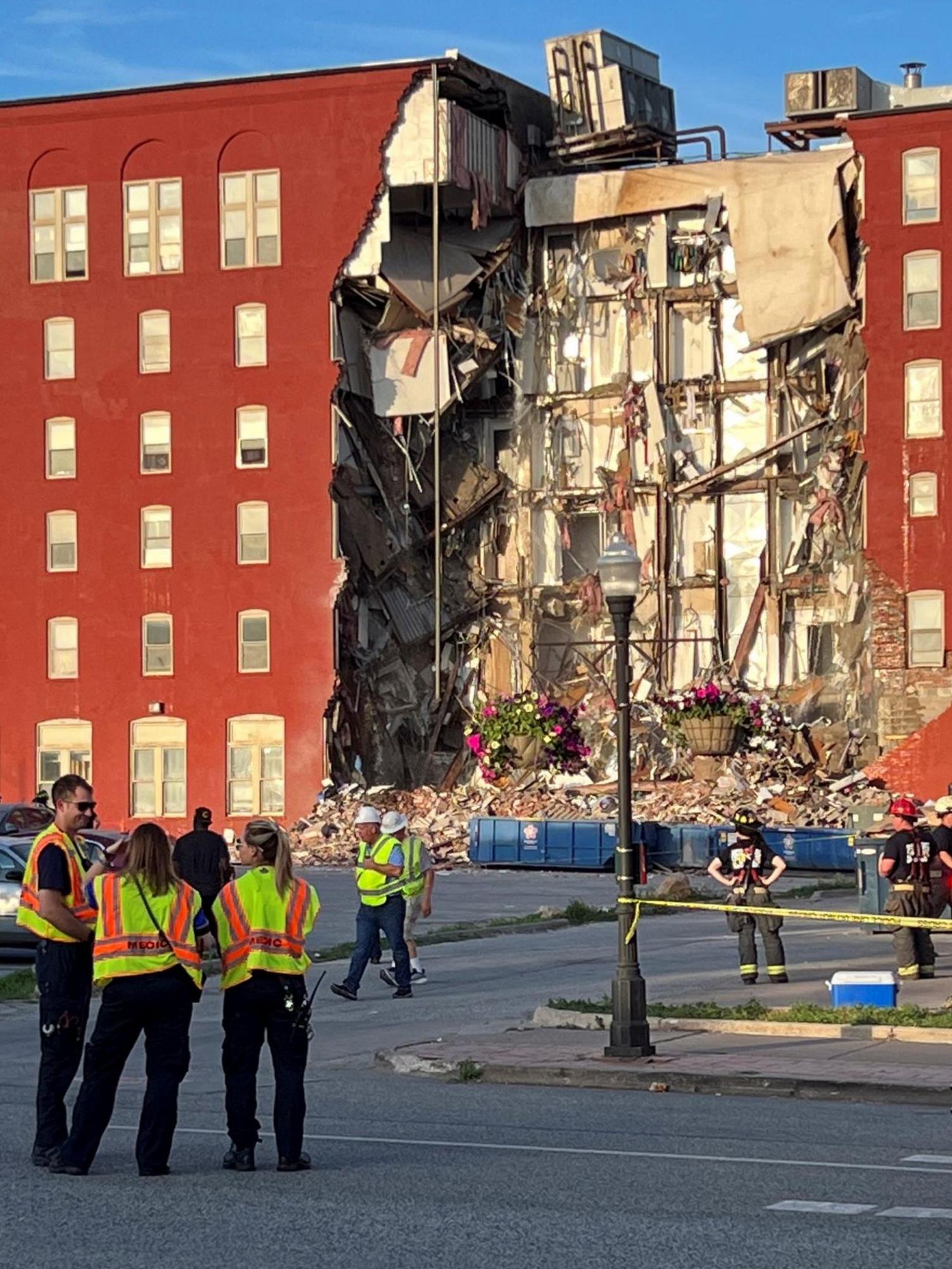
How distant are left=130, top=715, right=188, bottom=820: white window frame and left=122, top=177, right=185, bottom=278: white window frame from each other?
11.0 metres

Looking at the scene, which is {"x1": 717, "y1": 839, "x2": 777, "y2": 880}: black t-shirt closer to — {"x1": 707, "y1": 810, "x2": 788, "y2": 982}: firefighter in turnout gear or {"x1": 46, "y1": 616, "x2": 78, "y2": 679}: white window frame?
{"x1": 707, "y1": 810, "x2": 788, "y2": 982}: firefighter in turnout gear

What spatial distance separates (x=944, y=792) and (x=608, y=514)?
1234 centimetres

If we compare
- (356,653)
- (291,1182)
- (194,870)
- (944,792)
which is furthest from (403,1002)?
(356,653)

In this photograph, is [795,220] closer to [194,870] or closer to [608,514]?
[608,514]

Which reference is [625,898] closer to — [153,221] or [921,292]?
→ [921,292]

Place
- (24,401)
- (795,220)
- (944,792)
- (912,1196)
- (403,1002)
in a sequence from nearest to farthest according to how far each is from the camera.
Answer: (912,1196) < (403,1002) < (944,792) < (795,220) < (24,401)

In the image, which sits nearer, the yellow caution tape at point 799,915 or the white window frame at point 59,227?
the yellow caution tape at point 799,915

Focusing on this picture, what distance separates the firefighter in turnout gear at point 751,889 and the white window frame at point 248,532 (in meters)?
33.6

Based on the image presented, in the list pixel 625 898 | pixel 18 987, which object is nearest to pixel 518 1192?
pixel 625 898

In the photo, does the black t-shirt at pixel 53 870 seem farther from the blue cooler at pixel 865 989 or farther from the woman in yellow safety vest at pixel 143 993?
the blue cooler at pixel 865 989

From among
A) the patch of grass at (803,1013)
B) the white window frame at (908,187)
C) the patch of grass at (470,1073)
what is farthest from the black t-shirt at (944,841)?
the white window frame at (908,187)

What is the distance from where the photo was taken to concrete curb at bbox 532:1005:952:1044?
57.7ft

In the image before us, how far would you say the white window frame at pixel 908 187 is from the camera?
52.7 metres

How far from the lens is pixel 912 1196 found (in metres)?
10.7
